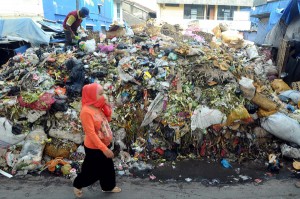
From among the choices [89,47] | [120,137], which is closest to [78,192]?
[120,137]

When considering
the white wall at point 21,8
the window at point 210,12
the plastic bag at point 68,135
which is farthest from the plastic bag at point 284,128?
the window at point 210,12

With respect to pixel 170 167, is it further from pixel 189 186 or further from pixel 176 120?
pixel 176 120

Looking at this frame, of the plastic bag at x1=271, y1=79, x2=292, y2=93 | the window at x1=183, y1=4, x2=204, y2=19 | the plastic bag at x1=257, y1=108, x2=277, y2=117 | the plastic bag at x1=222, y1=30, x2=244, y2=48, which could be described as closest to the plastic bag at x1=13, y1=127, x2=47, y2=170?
the plastic bag at x1=257, y1=108, x2=277, y2=117

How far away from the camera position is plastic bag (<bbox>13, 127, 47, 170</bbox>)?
3588 millimetres

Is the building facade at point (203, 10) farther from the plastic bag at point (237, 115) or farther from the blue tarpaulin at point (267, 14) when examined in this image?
the plastic bag at point (237, 115)

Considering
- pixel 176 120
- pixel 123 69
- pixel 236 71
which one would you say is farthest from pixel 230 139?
pixel 123 69

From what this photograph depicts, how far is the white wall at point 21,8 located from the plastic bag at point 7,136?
9393 mm

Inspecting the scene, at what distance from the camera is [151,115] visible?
167 inches

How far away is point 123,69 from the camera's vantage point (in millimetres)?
4938

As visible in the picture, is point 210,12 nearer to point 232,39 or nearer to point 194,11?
point 194,11

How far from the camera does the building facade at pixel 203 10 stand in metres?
28.1

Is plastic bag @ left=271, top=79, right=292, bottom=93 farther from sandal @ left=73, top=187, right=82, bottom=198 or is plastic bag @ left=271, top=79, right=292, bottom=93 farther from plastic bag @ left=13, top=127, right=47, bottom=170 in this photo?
plastic bag @ left=13, top=127, right=47, bottom=170

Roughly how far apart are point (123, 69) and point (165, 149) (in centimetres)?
177

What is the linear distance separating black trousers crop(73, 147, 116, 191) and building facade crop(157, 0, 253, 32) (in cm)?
2689
